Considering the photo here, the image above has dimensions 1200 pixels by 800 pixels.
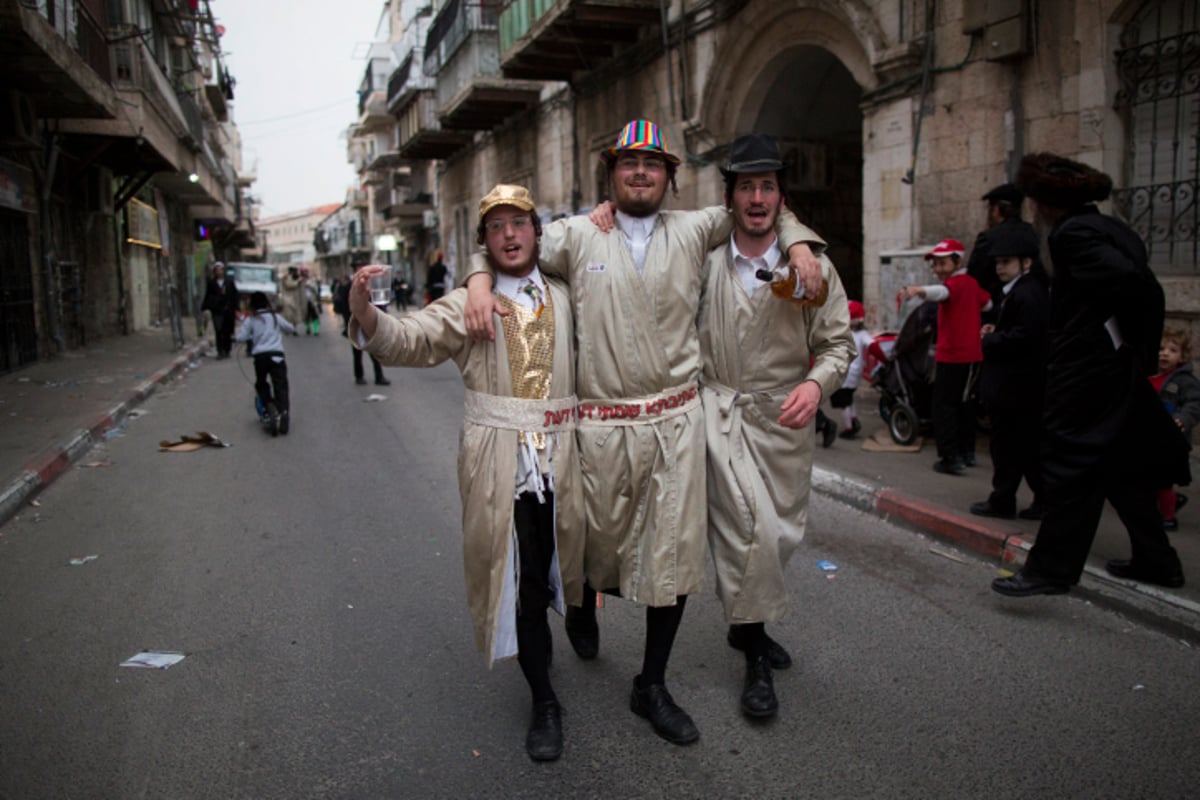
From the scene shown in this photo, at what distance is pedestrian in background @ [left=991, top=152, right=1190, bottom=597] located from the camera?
12.1 ft

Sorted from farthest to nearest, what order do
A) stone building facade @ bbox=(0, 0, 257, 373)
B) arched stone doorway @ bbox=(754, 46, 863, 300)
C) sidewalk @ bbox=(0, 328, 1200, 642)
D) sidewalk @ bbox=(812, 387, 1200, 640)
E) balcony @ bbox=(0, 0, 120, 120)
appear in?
arched stone doorway @ bbox=(754, 46, 863, 300)
stone building facade @ bbox=(0, 0, 257, 373)
balcony @ bbox=(0, 0, 120, 120)
sidewalk @ bbox=(0, 328, 1200, 642)
sidewalk @ bbox=(812, 387, 1200, 640)

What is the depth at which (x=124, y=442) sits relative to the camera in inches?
350

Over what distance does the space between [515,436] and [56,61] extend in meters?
10.5

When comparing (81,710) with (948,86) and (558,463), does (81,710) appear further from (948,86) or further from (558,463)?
(948,86)

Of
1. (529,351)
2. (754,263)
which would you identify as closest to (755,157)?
(754,263)

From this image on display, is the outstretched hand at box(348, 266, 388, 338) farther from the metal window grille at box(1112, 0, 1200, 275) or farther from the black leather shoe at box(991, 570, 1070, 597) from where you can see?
the metal window grille at box(1112, 0, 1200, 275)

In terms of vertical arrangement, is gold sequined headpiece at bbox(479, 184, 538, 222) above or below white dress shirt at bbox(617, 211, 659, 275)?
above

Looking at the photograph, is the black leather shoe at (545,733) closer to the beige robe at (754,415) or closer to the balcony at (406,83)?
the beige robe at (754,415)

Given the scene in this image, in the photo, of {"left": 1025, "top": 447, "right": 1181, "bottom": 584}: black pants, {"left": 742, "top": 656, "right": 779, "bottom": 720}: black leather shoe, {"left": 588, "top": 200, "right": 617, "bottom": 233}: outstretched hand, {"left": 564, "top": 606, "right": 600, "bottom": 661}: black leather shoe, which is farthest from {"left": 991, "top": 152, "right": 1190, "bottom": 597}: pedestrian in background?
{"left": 588, "top": 200, "right": 617, "bottom": 233}: outstretched hand

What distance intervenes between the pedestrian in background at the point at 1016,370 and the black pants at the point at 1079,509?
1234mm

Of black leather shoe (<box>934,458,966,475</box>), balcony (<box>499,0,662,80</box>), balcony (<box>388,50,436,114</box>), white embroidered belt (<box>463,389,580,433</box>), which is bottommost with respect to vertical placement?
black leather shoe (<box>934,458,966,475</box>)

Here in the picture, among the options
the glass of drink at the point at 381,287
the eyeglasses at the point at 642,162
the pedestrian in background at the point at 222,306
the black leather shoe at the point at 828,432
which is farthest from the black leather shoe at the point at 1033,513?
the pedestrian in background at the point at 222,306

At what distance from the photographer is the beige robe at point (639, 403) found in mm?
2879

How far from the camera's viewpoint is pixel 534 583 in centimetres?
293
